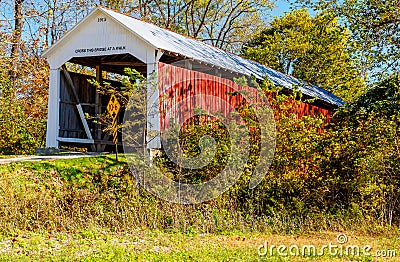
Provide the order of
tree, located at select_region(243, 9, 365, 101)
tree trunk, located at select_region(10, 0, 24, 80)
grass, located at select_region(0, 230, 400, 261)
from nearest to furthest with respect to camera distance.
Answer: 1. grass, located at select_region(0, 230, 400, 261)
2. tree trunk, located at select_region(10, 0, 24, 80)
3. tree, located at select_region(243, 9, 365, 101)

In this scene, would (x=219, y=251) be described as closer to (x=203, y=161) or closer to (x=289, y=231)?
(x=289, y=231)

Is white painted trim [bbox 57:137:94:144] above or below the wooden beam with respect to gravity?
below

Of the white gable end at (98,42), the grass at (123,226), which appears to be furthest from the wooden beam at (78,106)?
the grass at (123,226)

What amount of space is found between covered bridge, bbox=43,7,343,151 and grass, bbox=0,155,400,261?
276 centimetres

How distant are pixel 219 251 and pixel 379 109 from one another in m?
5.70

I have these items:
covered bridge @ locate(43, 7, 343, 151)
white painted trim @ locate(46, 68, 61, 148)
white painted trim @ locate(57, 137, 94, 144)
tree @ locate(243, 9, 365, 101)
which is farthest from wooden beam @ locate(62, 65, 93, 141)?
tree @ locate(243, 9, 365, 101)

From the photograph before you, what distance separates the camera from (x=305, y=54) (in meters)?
28.3

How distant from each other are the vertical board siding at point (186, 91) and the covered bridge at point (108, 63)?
1.1 inches

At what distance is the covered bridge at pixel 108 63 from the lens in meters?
13.4

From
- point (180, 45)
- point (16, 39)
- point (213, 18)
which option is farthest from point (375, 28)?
point (213, 18)

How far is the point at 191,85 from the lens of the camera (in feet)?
45.2

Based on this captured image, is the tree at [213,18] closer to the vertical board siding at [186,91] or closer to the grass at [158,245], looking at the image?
the vertical board siding at [186,91]

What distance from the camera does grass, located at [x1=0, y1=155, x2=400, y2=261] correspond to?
23.3ft

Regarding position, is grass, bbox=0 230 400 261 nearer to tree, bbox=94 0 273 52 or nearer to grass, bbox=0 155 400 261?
grass, bbox=0 155 400 261
